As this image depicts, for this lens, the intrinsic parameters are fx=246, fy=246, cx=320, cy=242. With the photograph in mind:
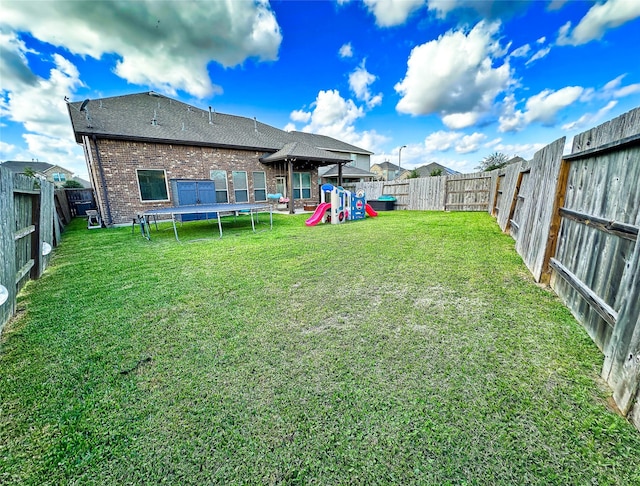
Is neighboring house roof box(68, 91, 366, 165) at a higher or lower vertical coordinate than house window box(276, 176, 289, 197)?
higher

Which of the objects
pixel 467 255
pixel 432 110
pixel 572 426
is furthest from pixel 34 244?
pixel 432 110

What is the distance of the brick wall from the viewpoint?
978cm

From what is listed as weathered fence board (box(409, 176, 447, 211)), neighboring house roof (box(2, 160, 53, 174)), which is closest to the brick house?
weathered fence board (box(409, 176, 447, 211))

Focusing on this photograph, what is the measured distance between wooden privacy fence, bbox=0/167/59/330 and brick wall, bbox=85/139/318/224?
248 inches

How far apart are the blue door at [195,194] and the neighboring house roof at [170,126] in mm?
1825

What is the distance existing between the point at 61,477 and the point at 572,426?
273 cm

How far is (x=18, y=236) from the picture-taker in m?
3.34

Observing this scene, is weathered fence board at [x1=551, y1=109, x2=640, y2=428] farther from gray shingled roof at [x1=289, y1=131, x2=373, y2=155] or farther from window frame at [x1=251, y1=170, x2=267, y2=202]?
gray shingled roof at [x1=289, y1=131, x2=373, y2=155]

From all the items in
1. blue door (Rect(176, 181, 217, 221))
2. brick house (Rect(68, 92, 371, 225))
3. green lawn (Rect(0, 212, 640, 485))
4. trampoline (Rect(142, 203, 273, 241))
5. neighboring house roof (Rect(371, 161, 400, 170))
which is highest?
neighboring house roof (Rect(371, 161, 400, 170))

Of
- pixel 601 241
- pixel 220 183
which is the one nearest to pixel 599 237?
pixel 601 241

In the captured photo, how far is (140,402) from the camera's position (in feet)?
5.50

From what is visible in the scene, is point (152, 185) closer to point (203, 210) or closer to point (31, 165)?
point (203, 210)

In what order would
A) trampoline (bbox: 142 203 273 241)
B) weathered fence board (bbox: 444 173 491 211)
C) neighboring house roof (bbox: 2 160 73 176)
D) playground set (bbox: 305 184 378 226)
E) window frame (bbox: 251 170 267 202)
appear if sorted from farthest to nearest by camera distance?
neighboring house roof (bbox: 2 160 73 176)
window frame (bbox: 251 170 267 202)
weathered fence board (bbox: 444 173 491 211)
playground set (bbox: 305 184 378 226)
trampoline (bbox: 142 203 273 241)

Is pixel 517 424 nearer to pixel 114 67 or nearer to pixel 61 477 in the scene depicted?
pixel 61 477
